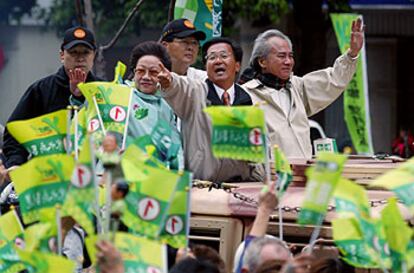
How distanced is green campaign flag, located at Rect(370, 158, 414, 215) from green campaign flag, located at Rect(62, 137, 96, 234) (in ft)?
3.96

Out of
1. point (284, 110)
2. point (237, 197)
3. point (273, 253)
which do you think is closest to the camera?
point (273, 253)

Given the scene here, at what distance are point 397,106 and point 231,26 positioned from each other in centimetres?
565

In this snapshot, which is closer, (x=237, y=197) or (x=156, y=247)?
(x=156, y=247)

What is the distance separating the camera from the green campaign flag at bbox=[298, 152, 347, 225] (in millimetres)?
6230

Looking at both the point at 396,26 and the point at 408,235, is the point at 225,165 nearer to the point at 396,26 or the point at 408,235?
the point at 408,235

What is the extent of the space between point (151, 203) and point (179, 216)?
0.20m

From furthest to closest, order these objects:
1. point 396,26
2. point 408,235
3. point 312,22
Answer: point 396,26 < point 312,22 < point 408,235

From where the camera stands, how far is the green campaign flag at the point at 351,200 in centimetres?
629

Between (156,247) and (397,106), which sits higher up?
(156,247)

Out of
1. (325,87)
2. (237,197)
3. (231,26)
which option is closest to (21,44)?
(231,26)

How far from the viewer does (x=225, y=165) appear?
8609 mm

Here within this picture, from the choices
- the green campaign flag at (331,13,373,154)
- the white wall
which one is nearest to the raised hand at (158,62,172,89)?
the green campaign flag at (331,13,373,154)

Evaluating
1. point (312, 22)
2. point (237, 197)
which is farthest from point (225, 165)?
point (312, 22)

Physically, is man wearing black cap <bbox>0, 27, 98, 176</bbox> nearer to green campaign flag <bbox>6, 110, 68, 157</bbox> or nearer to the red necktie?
the red necktie
